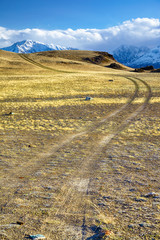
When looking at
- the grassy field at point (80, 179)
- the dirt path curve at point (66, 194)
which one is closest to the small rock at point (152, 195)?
the grassy field at point (80, 179)

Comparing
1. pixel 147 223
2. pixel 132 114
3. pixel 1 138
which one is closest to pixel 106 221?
pixel 147 223

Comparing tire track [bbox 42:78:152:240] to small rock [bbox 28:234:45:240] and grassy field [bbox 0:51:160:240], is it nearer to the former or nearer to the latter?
grassy field [bbox 0:51:160:240]

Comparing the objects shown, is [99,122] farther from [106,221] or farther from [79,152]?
[106,221]

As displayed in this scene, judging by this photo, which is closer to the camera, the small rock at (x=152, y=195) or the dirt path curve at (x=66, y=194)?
the dirt path curve at (x=66, y=194)

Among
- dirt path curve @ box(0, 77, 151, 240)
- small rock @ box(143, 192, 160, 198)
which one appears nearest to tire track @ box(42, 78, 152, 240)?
dirt path curve @ box(0, 77, 151, 240)

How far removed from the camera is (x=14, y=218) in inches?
239

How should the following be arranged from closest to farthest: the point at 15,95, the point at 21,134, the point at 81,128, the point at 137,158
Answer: the point at 137,158 → the point at 21,134 → the point at 81,128 → the point at 15,95

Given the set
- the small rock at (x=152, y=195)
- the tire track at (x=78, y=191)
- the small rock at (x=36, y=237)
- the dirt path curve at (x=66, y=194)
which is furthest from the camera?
the small rock at (x=152, y=195)

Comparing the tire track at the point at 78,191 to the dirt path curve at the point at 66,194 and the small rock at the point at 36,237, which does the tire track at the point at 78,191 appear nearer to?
the dirt path curve at the point at 66,194

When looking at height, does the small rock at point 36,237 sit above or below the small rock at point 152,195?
below

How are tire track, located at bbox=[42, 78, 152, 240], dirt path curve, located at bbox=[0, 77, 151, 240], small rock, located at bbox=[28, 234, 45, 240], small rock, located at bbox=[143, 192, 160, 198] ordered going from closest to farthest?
small rock, located at bbox=[28, 234, 45, 240] < dirt path curve, located at bbox=[0, 77, 151, 240] < tire track, located at bbox=[42, 78, 152, 240] < small rock, located at bbox=[143, 192, 160, 198]

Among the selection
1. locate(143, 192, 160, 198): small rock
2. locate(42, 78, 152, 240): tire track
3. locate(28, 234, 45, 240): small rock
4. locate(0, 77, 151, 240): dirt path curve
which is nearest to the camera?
locate(28, 234, 45, 240): small rock

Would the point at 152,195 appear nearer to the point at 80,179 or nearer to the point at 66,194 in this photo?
the point at 80,179

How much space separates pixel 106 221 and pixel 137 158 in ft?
19.0
